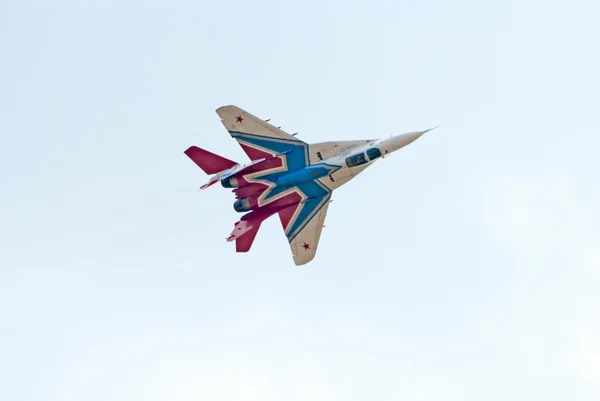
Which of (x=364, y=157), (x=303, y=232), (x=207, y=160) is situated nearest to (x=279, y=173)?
(x=303, y=232)

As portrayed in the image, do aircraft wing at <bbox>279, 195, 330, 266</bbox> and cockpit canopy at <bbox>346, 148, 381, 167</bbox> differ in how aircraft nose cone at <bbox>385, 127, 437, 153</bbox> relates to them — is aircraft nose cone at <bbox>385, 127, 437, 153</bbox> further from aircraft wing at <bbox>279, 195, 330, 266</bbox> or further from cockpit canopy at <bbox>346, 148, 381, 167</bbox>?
aircraft wing at <bbox>279, 195, 330, 266</bbox>

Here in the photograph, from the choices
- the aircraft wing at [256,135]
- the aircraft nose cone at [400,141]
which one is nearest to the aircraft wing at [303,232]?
the aircraft wing at [256,135]

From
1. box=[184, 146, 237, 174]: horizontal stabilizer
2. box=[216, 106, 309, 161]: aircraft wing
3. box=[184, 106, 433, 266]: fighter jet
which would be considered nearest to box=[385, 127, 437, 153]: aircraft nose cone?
box=[184, 106, 433, 266]: fighter jet

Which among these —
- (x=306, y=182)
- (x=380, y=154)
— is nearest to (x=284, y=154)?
(x=306, y=182)

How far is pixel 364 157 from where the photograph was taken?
161 feet

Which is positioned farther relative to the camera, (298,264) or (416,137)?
(298,264)

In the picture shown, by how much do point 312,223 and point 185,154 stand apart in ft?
28.8

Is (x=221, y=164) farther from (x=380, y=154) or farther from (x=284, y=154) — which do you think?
(x=380, y=154)

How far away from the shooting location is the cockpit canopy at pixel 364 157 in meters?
49.2

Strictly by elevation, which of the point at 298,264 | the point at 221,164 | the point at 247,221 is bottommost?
the point at 298,264

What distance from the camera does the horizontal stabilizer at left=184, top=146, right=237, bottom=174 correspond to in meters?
50.8

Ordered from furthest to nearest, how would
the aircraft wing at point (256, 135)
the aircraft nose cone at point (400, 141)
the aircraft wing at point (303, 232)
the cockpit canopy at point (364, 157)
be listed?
the aircraft wing at point (303, 232) → the aircraft wing at point (256, 135) → the cockpit canopy at point (364, 157) → the aircraft nose cone at point (400, 141)

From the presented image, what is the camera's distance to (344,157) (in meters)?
49.9

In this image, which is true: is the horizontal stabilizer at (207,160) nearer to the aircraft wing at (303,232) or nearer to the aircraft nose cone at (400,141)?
the aircraft wing at (303,232)
